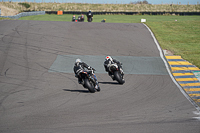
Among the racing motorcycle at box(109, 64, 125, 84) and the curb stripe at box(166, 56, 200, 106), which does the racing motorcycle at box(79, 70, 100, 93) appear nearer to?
the racing motorcycle at box(109, 64, 125, 84)

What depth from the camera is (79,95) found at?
11445 mm

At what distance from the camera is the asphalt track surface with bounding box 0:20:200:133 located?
328 inches

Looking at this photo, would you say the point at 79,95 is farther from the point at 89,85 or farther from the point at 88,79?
the point at 88,79

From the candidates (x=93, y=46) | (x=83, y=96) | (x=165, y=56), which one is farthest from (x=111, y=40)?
(x=83, y=96)

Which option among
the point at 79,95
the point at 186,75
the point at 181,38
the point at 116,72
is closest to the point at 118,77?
the point at 116,72

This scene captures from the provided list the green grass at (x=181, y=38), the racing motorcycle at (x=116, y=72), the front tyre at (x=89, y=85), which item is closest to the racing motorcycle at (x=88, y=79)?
the front tyre at (x=89, y=85)

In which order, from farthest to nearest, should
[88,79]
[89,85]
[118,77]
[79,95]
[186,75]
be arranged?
[186,75], [118,77], [88,79], [89,85], [79,95]

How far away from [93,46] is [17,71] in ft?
Result: 24.8

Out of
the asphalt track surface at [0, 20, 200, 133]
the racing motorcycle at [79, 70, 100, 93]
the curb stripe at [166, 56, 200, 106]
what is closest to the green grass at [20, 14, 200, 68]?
the curb stripe at [166, 56, 200, 106]

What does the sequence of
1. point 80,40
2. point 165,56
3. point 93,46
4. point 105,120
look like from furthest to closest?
point 80,40, point 93,46, point 165,56, point 105,120

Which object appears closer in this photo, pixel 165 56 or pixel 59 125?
pixel 59 125

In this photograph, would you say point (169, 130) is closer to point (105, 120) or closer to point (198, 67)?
point (105, 120)

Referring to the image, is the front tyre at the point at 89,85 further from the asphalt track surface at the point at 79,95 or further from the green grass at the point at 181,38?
→ the green grass at the point at 181,38

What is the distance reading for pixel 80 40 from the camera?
2309 centimetres
